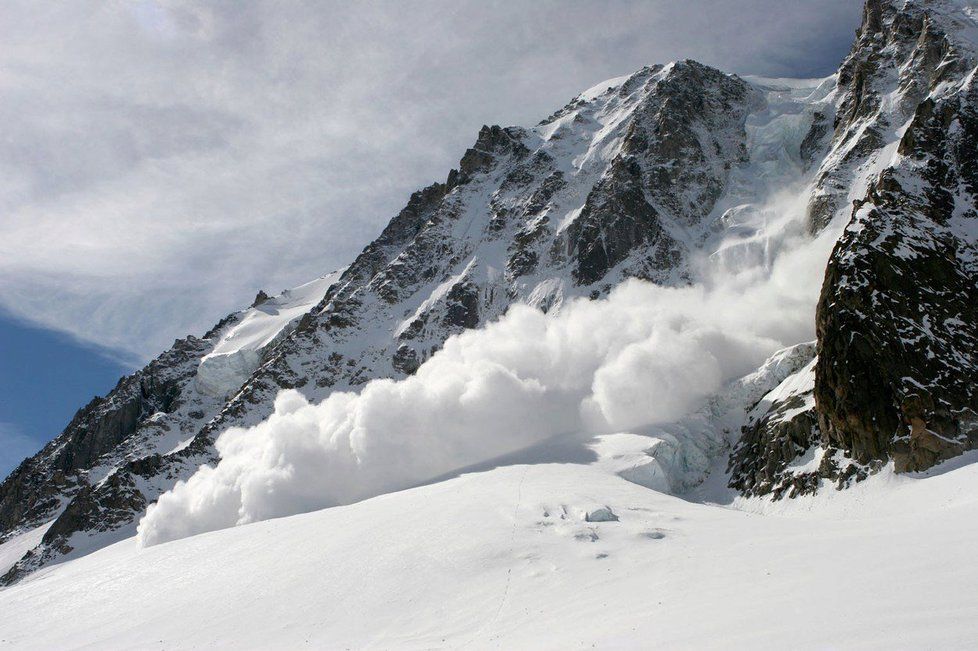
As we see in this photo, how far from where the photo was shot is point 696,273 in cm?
9869

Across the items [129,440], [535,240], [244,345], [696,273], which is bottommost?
[696,273]

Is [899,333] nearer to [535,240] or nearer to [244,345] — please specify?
[535,240]

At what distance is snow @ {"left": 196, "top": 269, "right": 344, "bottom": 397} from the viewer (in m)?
154

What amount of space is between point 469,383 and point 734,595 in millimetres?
63621

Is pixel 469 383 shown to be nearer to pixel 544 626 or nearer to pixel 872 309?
pixel 872 309

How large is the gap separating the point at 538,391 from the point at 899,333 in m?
43.5

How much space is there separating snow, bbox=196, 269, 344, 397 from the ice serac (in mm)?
121787

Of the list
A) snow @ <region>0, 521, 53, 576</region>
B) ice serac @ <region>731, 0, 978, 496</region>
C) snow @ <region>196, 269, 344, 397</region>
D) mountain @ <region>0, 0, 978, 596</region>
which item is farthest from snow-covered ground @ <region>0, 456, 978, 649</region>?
snow @ <region>196, 269, 344, 397</region>

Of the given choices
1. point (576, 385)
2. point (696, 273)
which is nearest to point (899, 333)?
point (576, 385)

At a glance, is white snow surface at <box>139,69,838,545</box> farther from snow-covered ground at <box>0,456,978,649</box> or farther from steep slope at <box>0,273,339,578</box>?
snow-covered ground at <box>0,456,978,649</box>

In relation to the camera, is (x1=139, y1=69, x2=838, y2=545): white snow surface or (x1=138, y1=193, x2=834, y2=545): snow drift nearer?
(x1=139, y1=69, x2=838, y2=545): white snow surface

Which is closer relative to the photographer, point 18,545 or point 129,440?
point 18,545

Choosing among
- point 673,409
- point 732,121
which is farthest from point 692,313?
point 732,121

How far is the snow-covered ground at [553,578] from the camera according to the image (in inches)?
710
